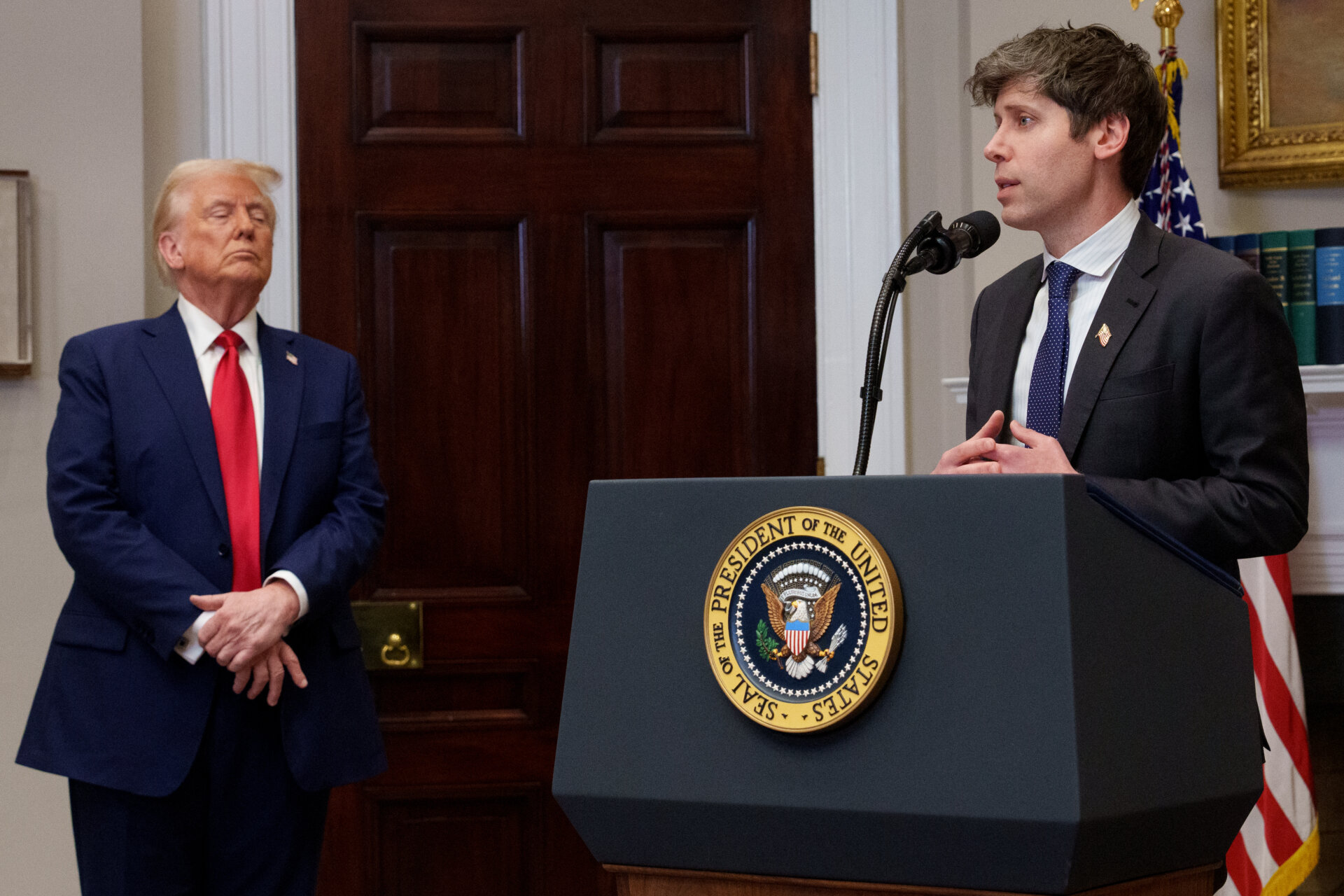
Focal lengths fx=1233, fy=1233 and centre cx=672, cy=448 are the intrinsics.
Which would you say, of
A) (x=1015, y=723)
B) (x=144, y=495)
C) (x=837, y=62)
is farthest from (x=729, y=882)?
(x=837, y=62)

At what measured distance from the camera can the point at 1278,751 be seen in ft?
8.34

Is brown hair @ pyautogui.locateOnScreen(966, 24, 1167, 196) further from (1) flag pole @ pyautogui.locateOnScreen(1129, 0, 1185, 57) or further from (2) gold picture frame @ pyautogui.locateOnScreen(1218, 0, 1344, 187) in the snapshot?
(2) gold picture frame @ pyautogui.locateOnScreen(1218, 0, 1344, 187)

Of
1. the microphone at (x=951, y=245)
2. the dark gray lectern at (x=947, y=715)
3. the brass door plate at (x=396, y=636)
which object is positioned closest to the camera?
the dark gray lectern at (x=947, y=715)

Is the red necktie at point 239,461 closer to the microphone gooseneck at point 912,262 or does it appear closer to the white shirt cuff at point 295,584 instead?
the white shirt cuff at point 295,584

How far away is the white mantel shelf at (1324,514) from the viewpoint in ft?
8.58

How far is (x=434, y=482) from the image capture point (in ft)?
9.61

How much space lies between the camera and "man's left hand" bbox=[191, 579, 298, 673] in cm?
184

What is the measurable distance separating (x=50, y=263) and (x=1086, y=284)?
7.40 feet

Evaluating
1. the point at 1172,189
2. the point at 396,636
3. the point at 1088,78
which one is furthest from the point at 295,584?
the point at 1172,189

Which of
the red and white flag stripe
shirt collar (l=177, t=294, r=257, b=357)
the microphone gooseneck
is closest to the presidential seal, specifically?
the microphone gooseneck

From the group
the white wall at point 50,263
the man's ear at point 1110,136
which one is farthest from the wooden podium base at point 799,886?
the white wall at point 50,263

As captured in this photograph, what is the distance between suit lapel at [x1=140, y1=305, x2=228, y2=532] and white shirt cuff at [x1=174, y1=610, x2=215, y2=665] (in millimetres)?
157

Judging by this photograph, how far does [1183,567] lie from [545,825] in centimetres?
221

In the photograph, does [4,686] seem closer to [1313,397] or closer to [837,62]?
[837,62]
